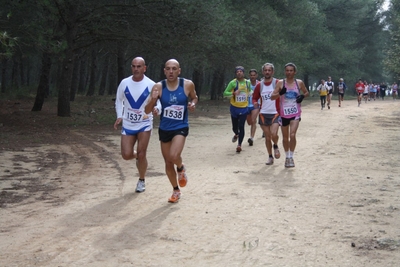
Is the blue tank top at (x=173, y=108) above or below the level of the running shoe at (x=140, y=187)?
above

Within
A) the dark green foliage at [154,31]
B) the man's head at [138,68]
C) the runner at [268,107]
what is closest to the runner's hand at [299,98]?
the runner at [268,107]

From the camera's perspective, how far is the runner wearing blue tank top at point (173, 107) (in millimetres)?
7777

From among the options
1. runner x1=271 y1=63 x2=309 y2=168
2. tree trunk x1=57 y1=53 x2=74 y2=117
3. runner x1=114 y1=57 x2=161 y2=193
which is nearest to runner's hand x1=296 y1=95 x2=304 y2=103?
runner x1=271 y1=63 x2=309 y2=168

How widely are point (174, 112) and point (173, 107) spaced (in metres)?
0.07

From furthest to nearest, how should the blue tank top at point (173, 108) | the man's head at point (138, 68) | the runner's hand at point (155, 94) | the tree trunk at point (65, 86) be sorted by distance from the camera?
1. the tree trunk at point (65, 86)
2. the man's head at point (138, 68)
3. the blue tank top at point (173, 108)
4. the runner's hand at point (155, 94)

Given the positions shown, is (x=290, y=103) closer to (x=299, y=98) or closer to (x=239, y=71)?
(x=299, y=98)

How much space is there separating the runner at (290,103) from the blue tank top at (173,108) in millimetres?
3516

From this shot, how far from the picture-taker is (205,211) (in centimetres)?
736

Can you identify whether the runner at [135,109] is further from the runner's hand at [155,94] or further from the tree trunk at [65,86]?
the tree trunk at [65,86]

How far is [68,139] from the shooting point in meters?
15.8

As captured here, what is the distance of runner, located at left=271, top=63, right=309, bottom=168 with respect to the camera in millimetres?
11016

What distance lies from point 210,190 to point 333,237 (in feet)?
9.66

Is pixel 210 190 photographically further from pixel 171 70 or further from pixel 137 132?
pixel 171 70

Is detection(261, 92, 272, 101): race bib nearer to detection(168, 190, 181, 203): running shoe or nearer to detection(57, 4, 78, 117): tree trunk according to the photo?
detection(168, 190, 181, 203): running shoe
